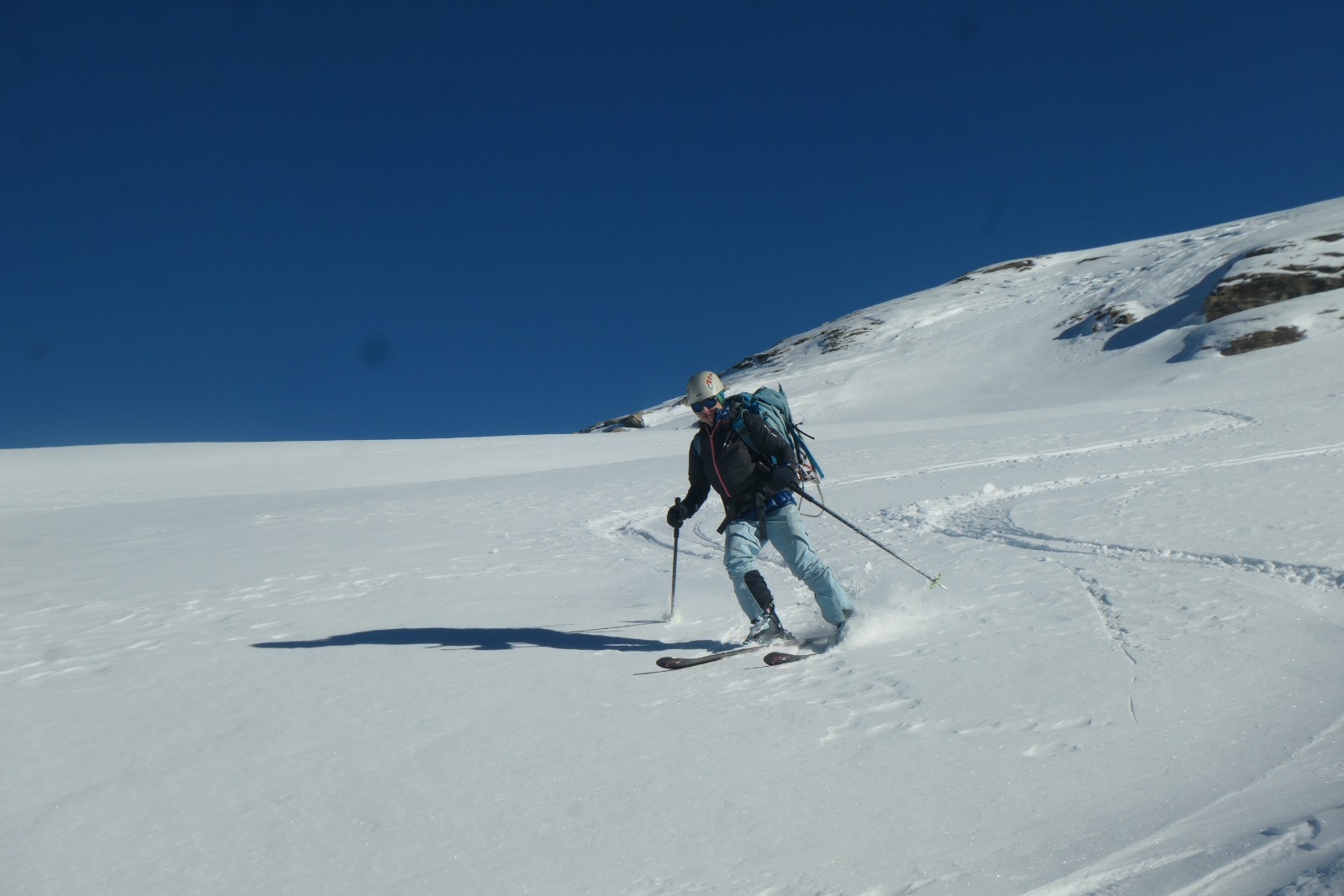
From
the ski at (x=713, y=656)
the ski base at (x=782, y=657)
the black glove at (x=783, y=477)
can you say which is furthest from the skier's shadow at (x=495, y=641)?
the black glove at (x=783, y=477)

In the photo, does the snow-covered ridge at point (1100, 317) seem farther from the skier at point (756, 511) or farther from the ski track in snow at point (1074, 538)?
the skier at point (756, 511)

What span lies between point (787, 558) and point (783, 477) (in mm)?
518

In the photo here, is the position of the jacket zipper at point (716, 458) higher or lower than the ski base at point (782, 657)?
higher

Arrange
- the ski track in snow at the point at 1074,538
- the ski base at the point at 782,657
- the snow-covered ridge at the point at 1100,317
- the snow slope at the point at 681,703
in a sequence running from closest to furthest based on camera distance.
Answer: the snow slope at the point at 681,703 → the ski base at the point at 782,657 → the ski track in snow at the point at 1074,538 → the snow-covered ridge at the point at 1100,317

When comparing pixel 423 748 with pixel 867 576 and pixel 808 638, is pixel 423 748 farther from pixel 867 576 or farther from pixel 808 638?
pixel 867 576

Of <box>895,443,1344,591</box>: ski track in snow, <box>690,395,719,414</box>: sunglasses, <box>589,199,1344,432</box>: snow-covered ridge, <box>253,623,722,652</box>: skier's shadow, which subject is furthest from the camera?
<box>589,199,1344,432</box>: snow-covered ridge

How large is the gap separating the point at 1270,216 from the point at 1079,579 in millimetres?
68868

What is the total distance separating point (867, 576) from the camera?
7.65m

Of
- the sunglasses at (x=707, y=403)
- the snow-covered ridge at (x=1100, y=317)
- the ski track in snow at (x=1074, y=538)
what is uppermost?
the snow-covered ridge at (x=1100, y=317)

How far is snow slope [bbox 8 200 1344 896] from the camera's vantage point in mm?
3021

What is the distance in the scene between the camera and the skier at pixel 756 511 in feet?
18.5

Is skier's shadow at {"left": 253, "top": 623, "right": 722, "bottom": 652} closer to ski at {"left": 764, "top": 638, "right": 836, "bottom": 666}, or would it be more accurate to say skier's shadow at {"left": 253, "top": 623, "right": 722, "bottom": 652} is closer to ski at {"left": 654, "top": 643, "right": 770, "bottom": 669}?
ski at {"left": 654, "top": 643, "right": 770, "bottom": 669}

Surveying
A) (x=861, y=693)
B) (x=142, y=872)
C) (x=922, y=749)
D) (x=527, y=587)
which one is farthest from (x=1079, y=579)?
(x=142, y=872)

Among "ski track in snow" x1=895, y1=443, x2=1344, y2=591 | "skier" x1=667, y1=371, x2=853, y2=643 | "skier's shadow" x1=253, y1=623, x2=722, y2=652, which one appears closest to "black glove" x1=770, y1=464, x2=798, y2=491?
"skier" x1=667, y1=371, x2=853, y2=643
